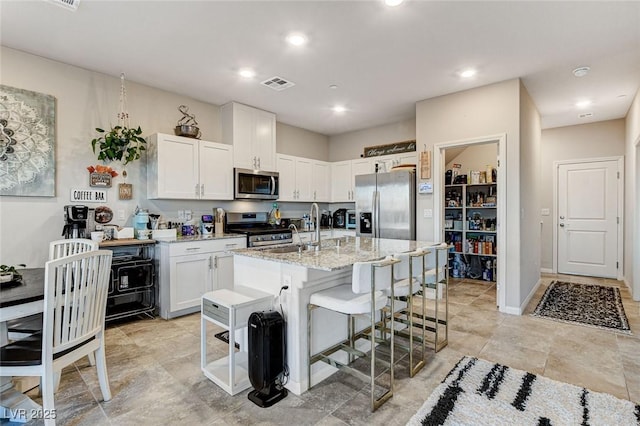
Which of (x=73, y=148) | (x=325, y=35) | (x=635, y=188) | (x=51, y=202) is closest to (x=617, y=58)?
(x=635, y=188)

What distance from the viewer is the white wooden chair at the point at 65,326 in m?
1.68

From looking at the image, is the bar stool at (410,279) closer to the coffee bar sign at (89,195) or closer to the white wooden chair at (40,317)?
the white wooden chair at (40,317)

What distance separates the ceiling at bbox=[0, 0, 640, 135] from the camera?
2.52 metres

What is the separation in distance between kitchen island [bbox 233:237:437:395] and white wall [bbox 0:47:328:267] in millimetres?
2241

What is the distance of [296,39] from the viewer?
2.94m

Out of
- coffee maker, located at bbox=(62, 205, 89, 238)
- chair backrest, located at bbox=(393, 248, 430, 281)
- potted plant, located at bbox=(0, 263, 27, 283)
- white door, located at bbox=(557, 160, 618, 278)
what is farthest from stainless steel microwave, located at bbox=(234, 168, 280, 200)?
white door, located at bbox=(557, 160, 618, 278)

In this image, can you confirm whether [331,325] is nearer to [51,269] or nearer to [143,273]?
[51,269]

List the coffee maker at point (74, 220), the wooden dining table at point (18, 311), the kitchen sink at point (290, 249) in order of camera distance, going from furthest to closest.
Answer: the coffee maker at point (74, 220)
the kitchen sink at point (290, 249)
the wooden dining table at point (18, 311)

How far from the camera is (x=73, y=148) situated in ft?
11.5

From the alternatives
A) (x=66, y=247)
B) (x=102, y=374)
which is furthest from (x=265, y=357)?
(x=66, y=247)

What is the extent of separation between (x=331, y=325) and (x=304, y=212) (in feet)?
12.7

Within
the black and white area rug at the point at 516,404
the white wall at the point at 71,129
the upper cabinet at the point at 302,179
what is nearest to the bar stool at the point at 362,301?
the black and white area rug at the point at 516,404

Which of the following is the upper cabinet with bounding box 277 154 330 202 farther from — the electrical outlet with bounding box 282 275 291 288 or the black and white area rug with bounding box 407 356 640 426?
the black and white area rug with bounding box 407 356 640 426

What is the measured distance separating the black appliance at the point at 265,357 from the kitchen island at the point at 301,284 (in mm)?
109
